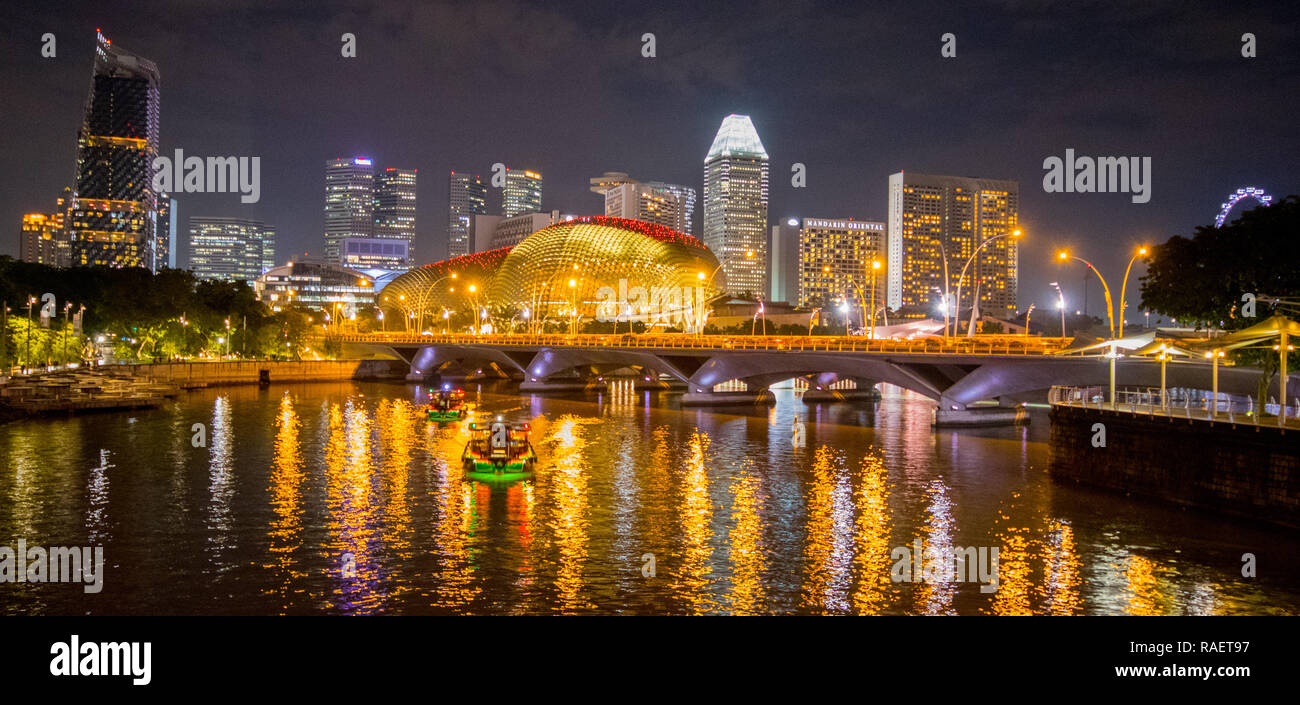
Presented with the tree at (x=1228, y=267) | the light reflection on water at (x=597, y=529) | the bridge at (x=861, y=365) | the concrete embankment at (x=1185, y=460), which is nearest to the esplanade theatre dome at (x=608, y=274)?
the bridge at (x=861, y=365)

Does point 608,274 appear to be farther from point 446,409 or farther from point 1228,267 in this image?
point 1228,267

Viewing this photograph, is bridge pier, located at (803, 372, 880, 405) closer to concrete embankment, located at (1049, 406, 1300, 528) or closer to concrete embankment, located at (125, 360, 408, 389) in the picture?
concrete embankment, located at (1049, 406, 1300, 528)

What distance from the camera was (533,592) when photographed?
23.2 metres

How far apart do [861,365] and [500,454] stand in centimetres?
3669

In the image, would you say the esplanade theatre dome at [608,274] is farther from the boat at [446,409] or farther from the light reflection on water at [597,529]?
the light reflection on water at [597,529]

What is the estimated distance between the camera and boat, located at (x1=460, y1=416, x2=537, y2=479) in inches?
1631

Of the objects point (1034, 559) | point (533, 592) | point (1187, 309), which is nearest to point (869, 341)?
point (1187, 309)

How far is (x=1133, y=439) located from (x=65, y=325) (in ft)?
330

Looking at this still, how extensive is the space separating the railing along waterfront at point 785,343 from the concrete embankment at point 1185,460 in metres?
18.6

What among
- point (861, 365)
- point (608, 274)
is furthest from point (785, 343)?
point (608, 274)

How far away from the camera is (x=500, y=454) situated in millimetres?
41594
